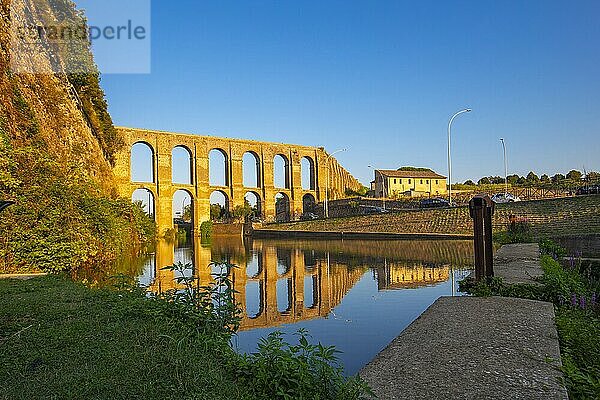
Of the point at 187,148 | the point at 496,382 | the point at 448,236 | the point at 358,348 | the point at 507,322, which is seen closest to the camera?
the point at 496,382

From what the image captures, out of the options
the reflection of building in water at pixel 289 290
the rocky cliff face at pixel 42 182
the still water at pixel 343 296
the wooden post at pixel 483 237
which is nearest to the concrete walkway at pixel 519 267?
the wooden post at pixel 483 237

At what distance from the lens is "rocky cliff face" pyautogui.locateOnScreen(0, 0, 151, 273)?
458 inches

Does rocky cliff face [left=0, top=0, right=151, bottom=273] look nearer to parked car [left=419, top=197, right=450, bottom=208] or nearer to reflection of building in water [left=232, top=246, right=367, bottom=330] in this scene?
reflection of building in water [left=232, top=246, right=367, bottom=330]

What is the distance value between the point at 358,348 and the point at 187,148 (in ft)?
194

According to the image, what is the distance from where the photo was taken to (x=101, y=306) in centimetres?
680

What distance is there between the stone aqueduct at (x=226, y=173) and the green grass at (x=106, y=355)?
47248 millimetres

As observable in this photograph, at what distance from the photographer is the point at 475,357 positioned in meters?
4.27

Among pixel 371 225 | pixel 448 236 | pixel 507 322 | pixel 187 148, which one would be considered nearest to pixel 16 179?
pixel 507 322

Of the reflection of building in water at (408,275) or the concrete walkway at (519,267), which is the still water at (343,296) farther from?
the concrete walkway at (519,267)

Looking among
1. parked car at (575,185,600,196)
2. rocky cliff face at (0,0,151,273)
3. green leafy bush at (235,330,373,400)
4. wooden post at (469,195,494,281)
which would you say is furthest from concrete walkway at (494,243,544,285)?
parked car at (575,185,600,196)

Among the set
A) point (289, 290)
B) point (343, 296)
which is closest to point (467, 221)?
point (289, 290)

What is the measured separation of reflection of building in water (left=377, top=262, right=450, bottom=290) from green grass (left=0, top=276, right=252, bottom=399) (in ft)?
20.9

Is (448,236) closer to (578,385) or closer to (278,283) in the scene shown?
(278,283)

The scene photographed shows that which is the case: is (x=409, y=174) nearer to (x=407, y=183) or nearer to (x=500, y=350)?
(x=407, y=183)
